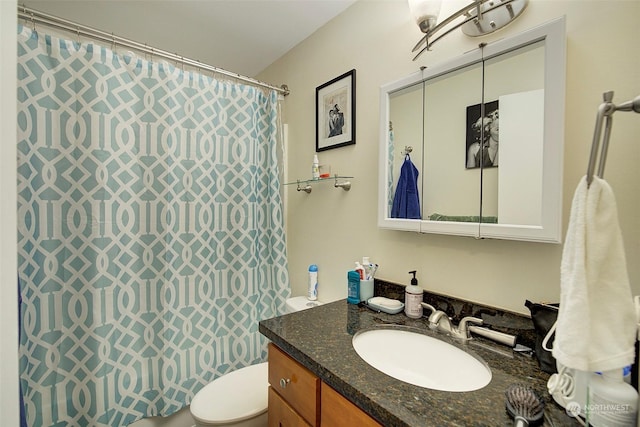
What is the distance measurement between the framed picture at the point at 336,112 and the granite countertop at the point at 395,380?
0.92 m

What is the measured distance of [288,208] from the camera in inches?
77.0

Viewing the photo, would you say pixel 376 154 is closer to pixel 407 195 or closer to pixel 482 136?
pixel 407 195

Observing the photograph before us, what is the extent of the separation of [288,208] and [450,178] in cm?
115

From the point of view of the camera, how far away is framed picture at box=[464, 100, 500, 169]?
93 cm

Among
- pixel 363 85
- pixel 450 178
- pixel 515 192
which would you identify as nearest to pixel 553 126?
pixel 515 192

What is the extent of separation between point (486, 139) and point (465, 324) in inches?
24.9

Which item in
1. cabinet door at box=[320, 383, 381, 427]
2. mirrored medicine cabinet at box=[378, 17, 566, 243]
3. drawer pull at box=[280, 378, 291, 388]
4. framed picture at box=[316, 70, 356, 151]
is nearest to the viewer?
cabinet door at box=[320, 383, 381, 427]

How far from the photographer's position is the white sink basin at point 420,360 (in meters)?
0.82

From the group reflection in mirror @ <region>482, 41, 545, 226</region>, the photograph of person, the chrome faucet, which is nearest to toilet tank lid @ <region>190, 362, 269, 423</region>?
the chrome faucet

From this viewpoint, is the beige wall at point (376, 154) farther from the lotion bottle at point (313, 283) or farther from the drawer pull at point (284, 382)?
the drawer pull at point (284, 382)

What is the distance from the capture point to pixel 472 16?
0.96m

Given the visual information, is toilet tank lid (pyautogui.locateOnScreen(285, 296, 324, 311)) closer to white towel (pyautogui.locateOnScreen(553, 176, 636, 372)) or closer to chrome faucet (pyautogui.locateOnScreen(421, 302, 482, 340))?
chrome faucet (pyautogui.locateOnScreen(421, 302, 482, 340))

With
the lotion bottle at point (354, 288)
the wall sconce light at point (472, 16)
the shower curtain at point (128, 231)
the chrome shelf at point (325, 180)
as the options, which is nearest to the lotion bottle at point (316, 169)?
the chrome shelf at point (325, 180)
